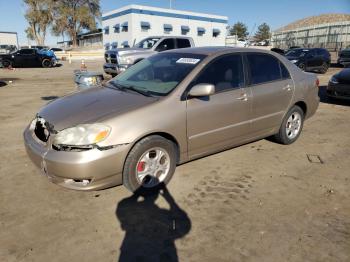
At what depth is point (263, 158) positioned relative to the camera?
4961 millimetres

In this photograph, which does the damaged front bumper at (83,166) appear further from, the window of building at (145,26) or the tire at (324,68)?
the window of building at (145,26)

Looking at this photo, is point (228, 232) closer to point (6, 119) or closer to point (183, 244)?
point (183, 244)

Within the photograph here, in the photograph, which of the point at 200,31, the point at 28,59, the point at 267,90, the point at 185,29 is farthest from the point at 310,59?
the point at 200,31

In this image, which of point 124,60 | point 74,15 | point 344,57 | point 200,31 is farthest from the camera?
point 74,15

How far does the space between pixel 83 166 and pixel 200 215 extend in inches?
51.7

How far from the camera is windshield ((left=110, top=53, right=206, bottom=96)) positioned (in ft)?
13.4

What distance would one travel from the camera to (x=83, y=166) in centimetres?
321

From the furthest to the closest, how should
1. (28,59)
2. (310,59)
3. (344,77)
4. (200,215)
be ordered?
1. (28,59)
2. (310,59)
3. (344,77)
4. (200,215)

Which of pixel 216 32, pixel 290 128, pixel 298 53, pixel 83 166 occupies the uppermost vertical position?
pixel 216 32

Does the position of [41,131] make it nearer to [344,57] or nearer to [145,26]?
[344,57]

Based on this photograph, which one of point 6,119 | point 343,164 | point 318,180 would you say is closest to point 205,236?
point 318,180

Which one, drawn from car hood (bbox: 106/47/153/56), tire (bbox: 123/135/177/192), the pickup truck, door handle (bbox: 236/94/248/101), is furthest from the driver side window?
tire (bbox: 123/135/177/192)

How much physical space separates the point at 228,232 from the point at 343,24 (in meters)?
50.7

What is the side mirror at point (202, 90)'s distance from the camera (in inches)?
149
